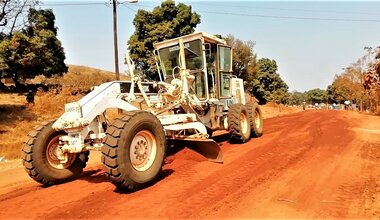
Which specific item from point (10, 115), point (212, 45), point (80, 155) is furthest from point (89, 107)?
point (10, 115)

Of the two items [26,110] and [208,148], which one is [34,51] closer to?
[26,110]

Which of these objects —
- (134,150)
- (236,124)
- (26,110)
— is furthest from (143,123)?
(26,110)

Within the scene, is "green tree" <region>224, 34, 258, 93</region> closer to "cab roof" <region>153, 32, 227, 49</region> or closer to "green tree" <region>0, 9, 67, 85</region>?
"green tree" <region>0, 9, 67, 85</region>

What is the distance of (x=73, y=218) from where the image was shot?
4426mm

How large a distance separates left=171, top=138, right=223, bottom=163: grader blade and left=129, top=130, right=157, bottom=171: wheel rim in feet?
5.06

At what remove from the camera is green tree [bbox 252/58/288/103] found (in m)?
54.4

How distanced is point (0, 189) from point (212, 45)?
6.18m

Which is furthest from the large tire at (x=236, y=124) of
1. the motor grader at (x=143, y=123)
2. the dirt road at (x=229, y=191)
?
the dirt road at (x=229, y=191)

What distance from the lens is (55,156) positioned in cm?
629

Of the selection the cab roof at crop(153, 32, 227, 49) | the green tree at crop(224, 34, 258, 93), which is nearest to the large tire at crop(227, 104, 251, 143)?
the cab roof at crop(153, 32, 227, 49)

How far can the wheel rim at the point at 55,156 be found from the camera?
6176 mm

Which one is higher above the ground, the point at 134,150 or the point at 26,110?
the point at 26,110

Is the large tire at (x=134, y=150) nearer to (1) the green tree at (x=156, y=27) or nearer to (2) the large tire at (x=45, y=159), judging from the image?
(2) the large tire at (x=45, y=159)

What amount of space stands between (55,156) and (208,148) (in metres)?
3.02
